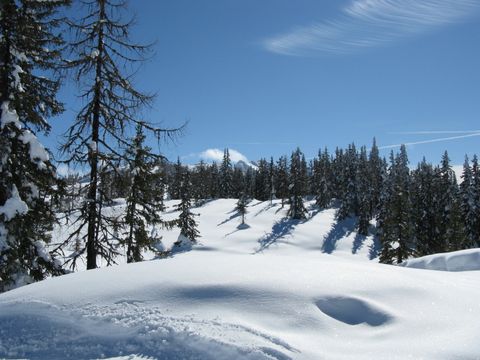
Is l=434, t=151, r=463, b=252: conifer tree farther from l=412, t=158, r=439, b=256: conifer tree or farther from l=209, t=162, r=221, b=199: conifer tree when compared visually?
l=209, t=162, r=221, b=199: conifer tree

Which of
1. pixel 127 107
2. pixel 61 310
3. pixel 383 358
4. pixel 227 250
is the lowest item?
pixel 227 250

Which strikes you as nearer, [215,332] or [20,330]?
[215,332]

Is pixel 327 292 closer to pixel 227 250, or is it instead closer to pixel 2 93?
pixel 2 93

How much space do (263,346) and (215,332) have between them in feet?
1.87

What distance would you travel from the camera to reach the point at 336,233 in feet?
205

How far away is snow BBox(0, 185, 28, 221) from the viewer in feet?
29.2

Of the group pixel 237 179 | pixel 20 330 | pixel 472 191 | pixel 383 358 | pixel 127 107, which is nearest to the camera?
pixel 383 358

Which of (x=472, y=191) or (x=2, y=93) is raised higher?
(x=2, y=93)

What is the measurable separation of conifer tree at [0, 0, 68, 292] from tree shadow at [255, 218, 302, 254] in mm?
44616

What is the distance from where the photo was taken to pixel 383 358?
3697 millimetres

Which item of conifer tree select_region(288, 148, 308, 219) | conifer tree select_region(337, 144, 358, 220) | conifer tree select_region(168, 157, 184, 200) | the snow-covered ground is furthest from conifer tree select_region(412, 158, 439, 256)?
the snow-covered ground

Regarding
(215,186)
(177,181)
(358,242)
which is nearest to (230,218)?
(358,242)

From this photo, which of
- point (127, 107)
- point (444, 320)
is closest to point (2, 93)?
point (127, 107)

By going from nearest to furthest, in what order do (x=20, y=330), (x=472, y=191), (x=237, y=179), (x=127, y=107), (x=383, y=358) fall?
(x=383, y=358) < (x=20, y=330) < (x=127, y=107) < (x=472, y=191) < (x=237, y=179)
